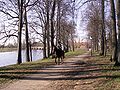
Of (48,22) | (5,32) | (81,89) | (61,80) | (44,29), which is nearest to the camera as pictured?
(81,89)

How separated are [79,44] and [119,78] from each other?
402ft

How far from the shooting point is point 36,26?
44750mm

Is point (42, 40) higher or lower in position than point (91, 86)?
higher

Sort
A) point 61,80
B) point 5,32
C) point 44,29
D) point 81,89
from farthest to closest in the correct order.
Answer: point 44,29 < point 5,32 < point 61,80 < point 81,89

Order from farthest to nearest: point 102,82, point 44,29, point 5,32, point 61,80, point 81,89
A: 1. point 44,29
2. point 5,32
3. point 61,80
4. point 102,82
5. point 81,89

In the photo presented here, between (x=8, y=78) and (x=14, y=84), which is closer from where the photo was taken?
(x=14, y=84)

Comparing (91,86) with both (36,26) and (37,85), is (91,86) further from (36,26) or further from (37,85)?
(36,26)

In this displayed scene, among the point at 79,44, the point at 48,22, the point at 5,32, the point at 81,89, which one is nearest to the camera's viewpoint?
the point at 81,89

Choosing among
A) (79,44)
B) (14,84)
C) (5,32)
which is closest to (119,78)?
(14,84)

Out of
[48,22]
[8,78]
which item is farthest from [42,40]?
[8,78]

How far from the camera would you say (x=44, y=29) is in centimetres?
4762

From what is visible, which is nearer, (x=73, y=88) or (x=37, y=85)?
(x=73, y=88)

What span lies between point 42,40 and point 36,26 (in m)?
Result: 6.22

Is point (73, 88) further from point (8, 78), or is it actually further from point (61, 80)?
point (8, 78)
